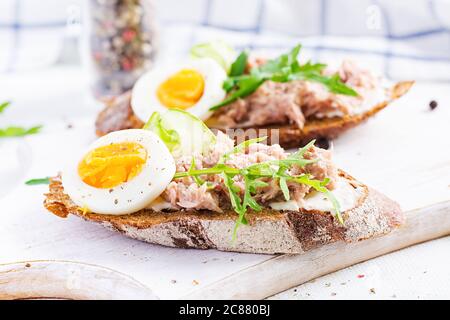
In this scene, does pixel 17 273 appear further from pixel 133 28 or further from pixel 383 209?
pixel 133 28

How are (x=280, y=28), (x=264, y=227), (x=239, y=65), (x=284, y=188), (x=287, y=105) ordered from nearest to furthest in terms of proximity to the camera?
(x=284, y=188) → (x=264, y=227) → (x=287, y=105) → (x=239, y=65) → (x=280, y=28)

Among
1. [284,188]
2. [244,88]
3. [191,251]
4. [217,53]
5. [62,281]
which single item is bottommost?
[62,281]

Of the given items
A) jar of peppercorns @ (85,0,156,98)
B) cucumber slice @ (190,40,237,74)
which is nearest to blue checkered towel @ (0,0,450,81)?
jar of peppercorns @ (85,0,156,98)

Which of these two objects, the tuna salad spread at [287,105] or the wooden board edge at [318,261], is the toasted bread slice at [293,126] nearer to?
the tuna salad spread at [287,105]

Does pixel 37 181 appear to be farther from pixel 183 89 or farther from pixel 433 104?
pixel 433 104

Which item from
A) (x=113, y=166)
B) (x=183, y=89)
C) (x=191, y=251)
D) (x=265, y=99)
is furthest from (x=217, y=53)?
(x=191, y=251)

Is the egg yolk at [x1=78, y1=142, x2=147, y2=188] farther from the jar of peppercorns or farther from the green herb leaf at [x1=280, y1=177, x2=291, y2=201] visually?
the jar of peppercorns

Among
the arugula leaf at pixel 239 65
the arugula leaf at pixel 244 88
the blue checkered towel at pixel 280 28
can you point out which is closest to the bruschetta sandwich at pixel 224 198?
the arugula leaf at pixel 244 88
